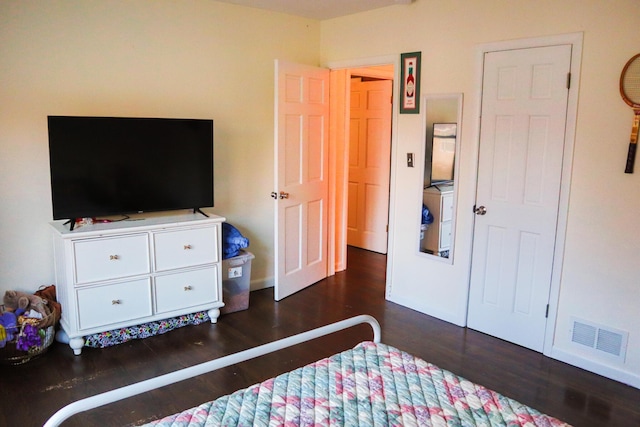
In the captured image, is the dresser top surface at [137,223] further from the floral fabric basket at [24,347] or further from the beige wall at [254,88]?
the floral fabric basket at [24,347]

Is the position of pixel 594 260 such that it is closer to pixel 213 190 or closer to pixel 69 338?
pixel 213 190

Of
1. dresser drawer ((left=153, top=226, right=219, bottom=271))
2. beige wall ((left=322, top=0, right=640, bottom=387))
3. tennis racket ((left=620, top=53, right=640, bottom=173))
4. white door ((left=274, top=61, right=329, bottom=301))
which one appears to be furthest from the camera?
white door ((left=274, top=61, right=329, bottom=301))

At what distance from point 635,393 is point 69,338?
3.46 m

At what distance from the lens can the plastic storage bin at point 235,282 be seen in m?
4.03

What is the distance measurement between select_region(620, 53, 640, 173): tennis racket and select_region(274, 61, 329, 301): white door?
236cm

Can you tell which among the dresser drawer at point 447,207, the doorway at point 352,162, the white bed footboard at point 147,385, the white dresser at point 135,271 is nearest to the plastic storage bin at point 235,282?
the white dresser at point 135,271

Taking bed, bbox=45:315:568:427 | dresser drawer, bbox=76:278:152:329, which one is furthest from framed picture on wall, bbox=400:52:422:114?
bed, bbox=45:315:568:427

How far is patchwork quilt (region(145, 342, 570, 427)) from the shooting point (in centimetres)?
168

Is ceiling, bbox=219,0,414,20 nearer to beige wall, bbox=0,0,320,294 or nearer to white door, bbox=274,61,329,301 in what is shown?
beige wall, bbox=0,0,320,294

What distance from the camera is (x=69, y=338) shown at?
3.27 meters

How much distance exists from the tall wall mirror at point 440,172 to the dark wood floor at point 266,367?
65cm

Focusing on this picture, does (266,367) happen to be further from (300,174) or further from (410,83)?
(410,83)

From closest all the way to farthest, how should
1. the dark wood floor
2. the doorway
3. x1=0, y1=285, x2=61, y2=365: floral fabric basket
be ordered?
1. the dark wood floor
2. x1=0, y1=285, x2=61, y2=365: floral fabric basket
3. the doorway

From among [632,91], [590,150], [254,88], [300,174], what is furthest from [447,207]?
[254,88]
